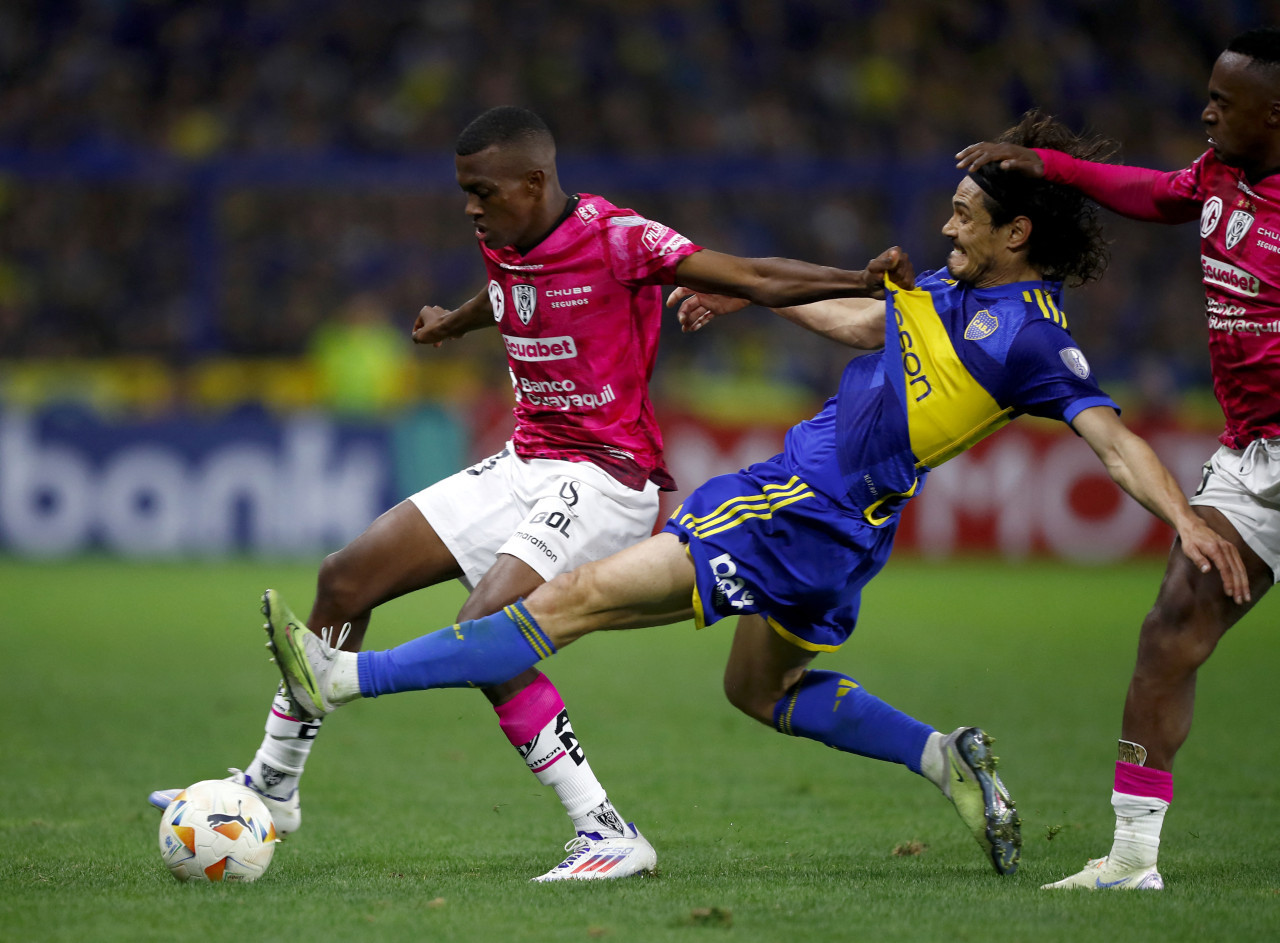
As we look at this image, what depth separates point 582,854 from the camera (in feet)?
15.1

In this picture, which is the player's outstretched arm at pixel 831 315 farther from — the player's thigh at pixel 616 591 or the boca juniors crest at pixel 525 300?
the player's thigh at pixel 616 591

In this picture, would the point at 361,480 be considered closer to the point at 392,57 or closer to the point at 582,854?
the point at 392,57

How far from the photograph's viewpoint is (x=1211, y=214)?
178 inches

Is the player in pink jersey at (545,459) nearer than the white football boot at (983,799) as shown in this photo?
No

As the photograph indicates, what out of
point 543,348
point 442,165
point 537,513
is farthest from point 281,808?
point 442,165

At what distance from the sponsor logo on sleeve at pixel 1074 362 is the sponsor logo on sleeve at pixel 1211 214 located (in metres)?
0.61

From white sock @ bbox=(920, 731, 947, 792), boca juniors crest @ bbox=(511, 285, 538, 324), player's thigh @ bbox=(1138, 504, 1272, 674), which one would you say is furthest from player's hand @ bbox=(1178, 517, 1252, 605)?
boca juniors crest @ bbox=(511, 285, 538, 324)

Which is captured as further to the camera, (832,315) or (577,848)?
(832,315)

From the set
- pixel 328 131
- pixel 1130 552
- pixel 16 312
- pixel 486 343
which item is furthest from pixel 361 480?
pixel 1130 552

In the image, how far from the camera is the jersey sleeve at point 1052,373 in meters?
4.33

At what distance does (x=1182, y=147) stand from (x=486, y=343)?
8544 mm

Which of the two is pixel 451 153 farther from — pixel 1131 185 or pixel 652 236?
pixel 1131 185

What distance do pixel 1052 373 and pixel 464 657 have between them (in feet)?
6.23

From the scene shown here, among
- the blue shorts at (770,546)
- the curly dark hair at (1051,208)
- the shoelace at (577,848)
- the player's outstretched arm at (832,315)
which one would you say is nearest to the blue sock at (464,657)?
the blue shorts at (770,546)
